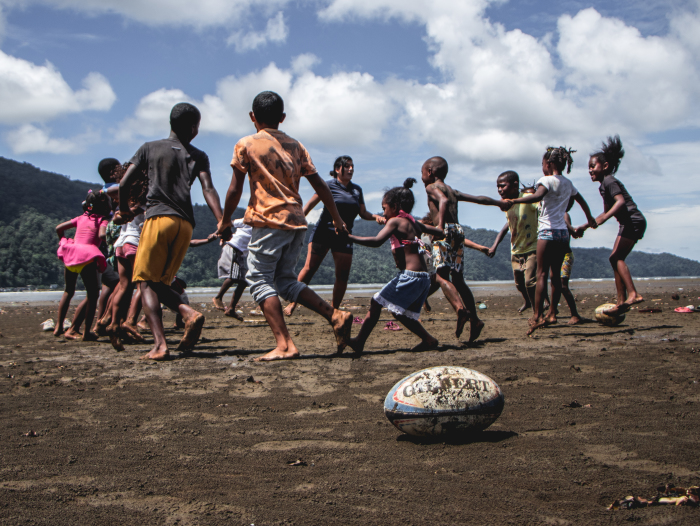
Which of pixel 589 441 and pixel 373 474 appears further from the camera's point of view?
pixel 589 441

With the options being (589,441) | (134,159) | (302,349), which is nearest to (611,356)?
(589,441)

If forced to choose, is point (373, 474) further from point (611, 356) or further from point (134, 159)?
point (134, 159)

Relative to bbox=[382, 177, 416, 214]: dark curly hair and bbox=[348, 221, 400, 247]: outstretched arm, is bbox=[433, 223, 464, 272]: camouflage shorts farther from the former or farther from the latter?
bbox=[348, 221, 400, 247]: outstretched arm

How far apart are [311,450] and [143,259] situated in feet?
10.4

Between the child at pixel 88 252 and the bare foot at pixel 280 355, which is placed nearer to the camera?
the bare foot at pixel 280 355

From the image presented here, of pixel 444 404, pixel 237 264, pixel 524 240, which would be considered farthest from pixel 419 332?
pixel 237 264

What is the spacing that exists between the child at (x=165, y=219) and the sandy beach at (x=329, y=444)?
43 cm

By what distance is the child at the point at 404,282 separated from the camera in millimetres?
5324

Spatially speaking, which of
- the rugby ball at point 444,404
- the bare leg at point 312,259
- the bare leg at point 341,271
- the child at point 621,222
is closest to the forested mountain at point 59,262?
the child at point 621,222

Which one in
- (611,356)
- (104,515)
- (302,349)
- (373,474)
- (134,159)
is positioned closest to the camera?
(104,515)

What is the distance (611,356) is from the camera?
4875 millimetres

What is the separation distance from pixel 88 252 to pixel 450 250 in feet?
14.2

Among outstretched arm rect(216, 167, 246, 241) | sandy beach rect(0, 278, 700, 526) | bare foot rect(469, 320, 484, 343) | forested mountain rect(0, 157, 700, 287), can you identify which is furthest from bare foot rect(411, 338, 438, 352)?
forested mountain rect(0, 157, 700, 287)

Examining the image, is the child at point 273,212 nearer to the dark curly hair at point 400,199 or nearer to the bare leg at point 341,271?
the dark curly hair at point 400,199
